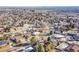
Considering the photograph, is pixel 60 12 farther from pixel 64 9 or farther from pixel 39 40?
pixel 39 40

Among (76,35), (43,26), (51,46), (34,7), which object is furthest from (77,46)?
(34,7)

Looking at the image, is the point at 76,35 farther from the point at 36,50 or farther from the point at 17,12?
the point at 17,12

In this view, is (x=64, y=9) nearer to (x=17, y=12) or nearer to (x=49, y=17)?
(x=49, y=17)
